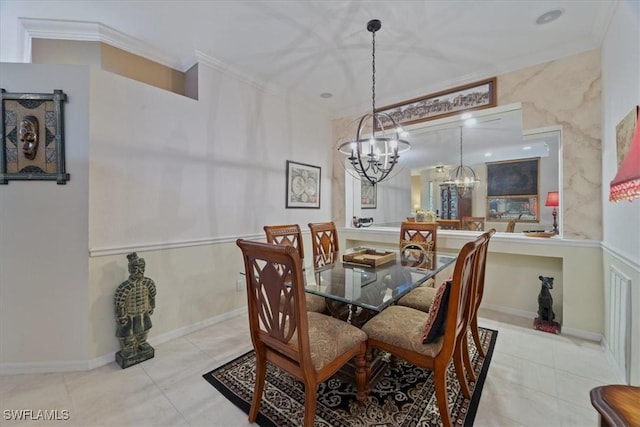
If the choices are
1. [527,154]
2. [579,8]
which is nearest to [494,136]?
[527,154]

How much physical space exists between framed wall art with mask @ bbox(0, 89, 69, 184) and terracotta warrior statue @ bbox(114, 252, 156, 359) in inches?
35.6

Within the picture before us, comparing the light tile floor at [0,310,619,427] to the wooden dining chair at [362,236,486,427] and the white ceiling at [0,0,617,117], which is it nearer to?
the wooden dining chair at [362,236,486,427]

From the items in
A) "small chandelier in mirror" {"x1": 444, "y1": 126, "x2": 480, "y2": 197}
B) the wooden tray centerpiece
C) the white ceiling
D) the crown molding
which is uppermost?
the white ceiling

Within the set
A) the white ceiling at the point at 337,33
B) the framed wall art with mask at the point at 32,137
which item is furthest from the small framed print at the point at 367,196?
the framed wall art with mask at the point at 32,137

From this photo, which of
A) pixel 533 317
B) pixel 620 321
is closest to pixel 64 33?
pixel 620 321

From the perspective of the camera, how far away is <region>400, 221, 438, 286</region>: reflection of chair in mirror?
309cm

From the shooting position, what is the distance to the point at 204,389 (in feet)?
6.22

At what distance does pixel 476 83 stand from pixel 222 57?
2893mm

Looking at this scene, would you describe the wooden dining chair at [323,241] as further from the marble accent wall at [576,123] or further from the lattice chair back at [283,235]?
the marble accent wall at [576,123]

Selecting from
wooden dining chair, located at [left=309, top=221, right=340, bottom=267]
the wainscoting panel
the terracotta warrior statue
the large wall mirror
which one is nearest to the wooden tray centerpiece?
wooden dining chair, located at [left=309, top=221, right=340, bottom=267]

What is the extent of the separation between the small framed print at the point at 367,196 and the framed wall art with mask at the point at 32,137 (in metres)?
4.17

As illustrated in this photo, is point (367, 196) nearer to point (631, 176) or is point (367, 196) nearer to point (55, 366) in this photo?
point (631, 176)

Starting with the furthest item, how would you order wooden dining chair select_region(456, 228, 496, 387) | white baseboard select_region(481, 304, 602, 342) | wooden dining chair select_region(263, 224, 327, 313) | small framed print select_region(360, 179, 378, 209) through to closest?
small framed print select_region(360, 179, 378, 209) < wooden dining chair select_region(263, 224, 327, 313) < white baseboard select_region(481, 304, 602, 342) < wooden dining chair select_region(456, 228, 496, 387)

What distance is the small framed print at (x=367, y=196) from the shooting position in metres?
5.28
